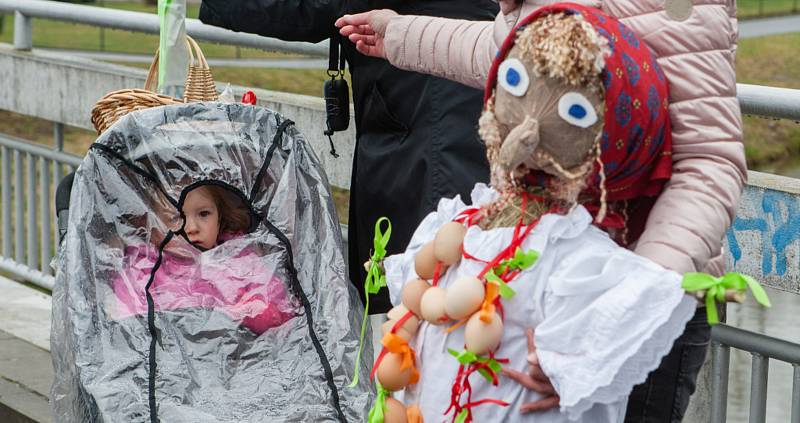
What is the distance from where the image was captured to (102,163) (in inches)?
152

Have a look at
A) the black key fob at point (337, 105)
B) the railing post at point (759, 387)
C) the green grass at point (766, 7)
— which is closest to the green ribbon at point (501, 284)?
the railing post at point (759, 387)

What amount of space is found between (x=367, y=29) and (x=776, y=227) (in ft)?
4.02

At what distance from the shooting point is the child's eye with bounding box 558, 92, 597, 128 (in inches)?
93.2

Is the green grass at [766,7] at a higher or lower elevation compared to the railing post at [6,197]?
lower

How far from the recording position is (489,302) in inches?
96.0

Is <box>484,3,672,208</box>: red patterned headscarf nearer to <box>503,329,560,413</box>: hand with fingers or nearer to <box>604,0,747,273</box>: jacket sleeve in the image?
<box>604,0,747,273</box>: jacket sleeve

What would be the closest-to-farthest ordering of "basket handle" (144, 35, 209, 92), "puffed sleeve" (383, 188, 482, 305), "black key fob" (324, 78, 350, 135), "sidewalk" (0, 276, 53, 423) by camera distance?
"puffed sleeve" (383, 188, 482, 305)
"black key fob" (324, 78, 350, 135)
"basket handle" (144, 35, 209, 92)
"sidewalk" (0, 276, 53, 423)

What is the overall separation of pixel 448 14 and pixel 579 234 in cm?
122

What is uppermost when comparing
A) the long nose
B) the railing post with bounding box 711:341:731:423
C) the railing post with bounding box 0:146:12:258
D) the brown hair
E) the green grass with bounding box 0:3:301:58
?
the long nose

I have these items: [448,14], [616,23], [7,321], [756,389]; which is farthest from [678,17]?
[7,321]

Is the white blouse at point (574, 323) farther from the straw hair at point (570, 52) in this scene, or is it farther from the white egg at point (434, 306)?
the straw hair at point (570, 52)

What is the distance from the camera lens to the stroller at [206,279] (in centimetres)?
349

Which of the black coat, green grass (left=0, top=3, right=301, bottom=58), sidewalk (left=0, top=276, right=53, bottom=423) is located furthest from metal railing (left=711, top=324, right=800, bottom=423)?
green grass (left=0, top=3, right=301, bottom=58)

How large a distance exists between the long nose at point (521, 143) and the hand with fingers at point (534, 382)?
1.07ft
